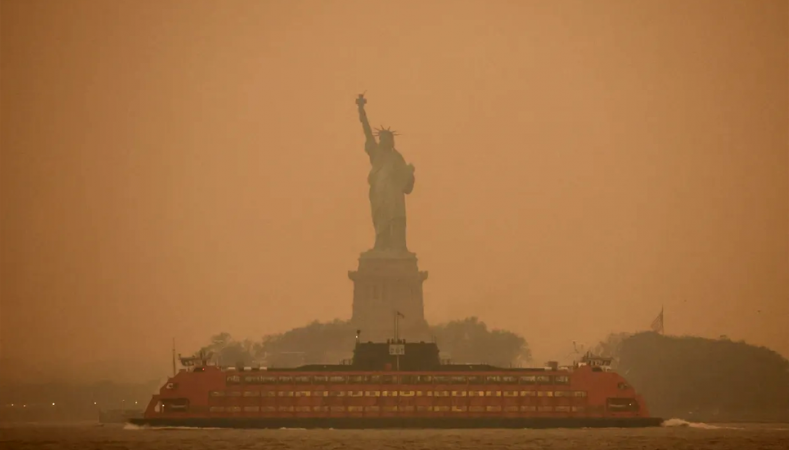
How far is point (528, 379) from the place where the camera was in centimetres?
14450

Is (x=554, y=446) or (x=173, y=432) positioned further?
(x=173, y=432)

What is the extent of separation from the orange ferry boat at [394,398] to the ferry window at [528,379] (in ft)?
0.24

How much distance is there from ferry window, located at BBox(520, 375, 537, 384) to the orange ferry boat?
7 cm

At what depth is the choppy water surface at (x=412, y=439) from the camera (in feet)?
422

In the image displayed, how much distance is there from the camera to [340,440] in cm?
13400

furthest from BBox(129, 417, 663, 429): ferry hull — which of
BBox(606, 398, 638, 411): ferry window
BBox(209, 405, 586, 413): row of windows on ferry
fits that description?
BBox(606, 398, 638, 411): ferry window

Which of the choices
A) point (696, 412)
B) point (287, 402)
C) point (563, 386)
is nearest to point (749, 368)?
point (696, 412)

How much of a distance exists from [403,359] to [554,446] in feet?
69.4

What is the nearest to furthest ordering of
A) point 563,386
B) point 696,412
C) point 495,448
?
1. point 495,448
2. point 563,386
3. point 696,412

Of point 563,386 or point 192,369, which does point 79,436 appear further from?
point 563,386

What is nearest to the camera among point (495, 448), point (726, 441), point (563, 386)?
point (495, 448)

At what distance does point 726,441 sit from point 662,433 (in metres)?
6.94

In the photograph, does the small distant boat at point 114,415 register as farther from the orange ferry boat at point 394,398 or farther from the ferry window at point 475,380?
the ferry window at point 475,380

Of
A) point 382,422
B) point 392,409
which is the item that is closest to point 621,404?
point 392,409
